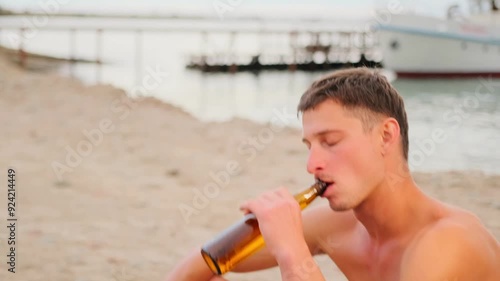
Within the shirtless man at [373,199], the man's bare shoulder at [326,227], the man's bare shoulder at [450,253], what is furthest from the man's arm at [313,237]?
the man's bare shoulder at [450,253]

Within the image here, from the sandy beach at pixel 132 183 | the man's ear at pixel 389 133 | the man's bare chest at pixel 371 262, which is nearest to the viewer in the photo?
the man's ear at pixel 389 133

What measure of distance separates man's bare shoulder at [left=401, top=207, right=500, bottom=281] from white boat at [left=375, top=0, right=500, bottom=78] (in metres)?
30.5

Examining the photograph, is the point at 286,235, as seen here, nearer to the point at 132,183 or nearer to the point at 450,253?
the point at 450,253

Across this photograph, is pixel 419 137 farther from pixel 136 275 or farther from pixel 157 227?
pixel 136 275

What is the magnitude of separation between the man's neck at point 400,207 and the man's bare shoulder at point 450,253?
0.14 ft

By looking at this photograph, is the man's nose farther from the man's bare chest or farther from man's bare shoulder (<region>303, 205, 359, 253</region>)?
man's bare shoulder (<region>303, 205, 359, 253</region>)

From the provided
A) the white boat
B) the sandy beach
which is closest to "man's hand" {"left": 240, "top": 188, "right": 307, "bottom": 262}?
the sandy beach

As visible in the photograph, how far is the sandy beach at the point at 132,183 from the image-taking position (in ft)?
12.0

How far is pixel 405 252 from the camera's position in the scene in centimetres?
161

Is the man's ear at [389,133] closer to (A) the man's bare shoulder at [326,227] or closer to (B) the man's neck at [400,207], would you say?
(B) the man's neck at [400,207]

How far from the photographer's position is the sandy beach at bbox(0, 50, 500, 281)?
12.0ft

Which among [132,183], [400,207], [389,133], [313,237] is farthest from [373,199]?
[132,183]

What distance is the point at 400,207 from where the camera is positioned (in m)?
1.64

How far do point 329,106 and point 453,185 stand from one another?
442cm
